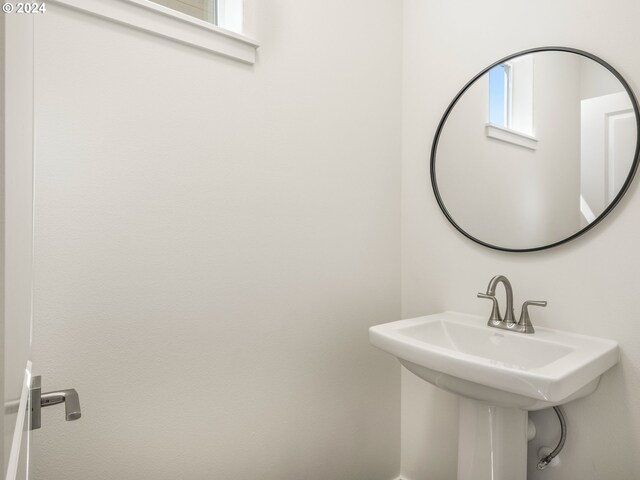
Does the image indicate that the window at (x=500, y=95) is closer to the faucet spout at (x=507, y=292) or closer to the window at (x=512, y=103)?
the window at (x=512, y=103)

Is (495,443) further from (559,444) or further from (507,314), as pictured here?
(507,314)

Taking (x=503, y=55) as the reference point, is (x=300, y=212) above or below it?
below

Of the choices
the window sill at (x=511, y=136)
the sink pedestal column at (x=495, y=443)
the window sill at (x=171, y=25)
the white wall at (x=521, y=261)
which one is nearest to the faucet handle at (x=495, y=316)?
the white wall at (x=521, y=261)

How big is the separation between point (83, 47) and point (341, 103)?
88cm

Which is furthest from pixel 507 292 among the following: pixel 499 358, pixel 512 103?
pixel 512 103

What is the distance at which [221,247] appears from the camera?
4.19 feet

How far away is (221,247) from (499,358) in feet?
3.22

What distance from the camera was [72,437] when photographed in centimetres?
103

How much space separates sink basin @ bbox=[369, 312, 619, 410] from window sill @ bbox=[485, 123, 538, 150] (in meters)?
0.65

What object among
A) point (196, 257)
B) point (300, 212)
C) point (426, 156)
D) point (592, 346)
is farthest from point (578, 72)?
point (196, 257)

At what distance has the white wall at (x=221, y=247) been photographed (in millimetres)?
1029

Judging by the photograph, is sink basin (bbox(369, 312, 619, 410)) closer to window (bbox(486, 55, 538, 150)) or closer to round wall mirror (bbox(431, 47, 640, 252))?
round wall mirror (bbox(431, 47, 640, 252))

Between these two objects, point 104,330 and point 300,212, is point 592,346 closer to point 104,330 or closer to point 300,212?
point 300,212

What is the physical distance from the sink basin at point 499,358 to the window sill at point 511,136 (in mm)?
650
